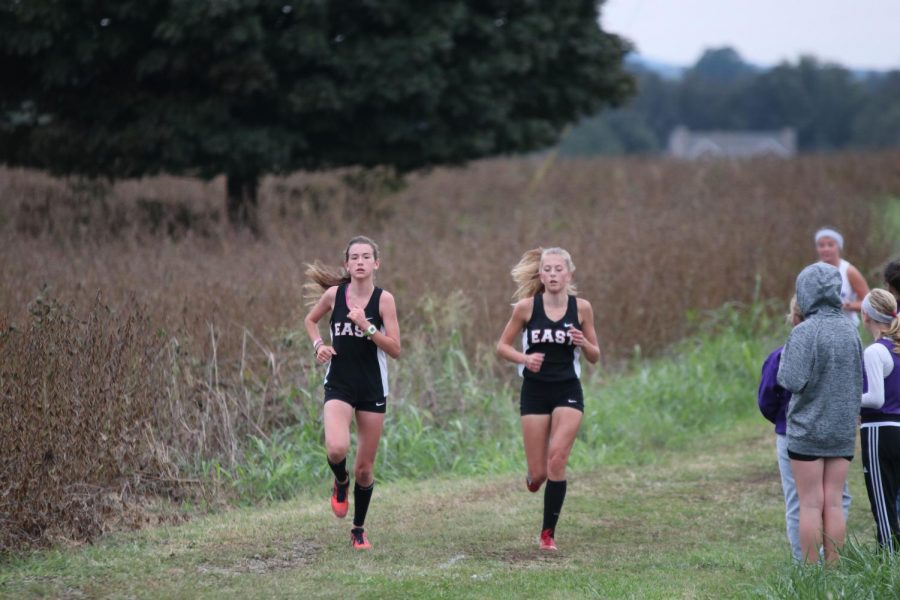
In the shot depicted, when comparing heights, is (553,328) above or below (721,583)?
above

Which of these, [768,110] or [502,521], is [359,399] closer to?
[502,521]

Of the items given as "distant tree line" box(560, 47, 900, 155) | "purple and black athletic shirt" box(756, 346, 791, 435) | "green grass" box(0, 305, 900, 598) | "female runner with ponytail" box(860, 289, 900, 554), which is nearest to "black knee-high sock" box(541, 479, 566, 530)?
"green grass" box(0, 305, 900, 598)

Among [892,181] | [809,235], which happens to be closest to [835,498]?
[809,235]

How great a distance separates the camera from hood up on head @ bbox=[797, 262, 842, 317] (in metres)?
6.38

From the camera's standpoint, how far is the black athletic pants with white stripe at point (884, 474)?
21.3ft

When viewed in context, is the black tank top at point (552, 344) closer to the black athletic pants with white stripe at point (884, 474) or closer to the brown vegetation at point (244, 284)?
the black athletic pants with white stripe at point (884, 474)

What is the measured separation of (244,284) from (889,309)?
680 centimetres

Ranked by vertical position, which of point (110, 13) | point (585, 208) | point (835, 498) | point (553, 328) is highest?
point (110, 13)

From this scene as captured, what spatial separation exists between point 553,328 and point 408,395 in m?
3.57

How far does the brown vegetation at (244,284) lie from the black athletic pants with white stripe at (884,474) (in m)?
4.87

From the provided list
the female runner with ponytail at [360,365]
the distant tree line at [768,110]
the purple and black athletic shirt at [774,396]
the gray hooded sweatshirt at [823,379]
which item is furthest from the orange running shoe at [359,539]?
the distant tree line at [768,110]

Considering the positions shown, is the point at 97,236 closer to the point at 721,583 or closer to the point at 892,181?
the point at 721,583

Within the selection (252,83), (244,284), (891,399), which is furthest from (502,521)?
(252,83)

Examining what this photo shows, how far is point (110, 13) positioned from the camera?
16562 millimetres
